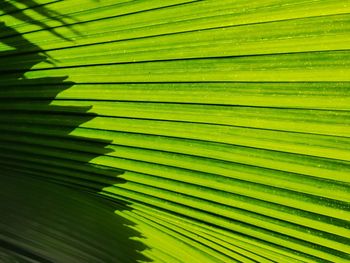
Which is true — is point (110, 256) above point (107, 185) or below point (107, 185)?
below

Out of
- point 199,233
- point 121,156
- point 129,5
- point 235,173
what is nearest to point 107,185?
point 121,156

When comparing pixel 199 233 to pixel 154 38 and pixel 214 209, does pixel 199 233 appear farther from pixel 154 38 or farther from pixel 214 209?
pixel 154 38

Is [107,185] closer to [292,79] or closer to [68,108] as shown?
[68,108]

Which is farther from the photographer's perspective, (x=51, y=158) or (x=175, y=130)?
(x=51, y=158)

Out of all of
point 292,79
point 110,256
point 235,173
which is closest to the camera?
point 110,256

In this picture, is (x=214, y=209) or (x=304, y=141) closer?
(x=304, y=141)

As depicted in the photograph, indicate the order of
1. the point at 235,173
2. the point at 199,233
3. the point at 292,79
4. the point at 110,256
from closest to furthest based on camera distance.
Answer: the point at 110,256 < the point at 292,79 < the point at 235,173 < the point at 199,233

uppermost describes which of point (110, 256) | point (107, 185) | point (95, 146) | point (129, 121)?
point (129, 121)

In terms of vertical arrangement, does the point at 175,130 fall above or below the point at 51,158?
above
